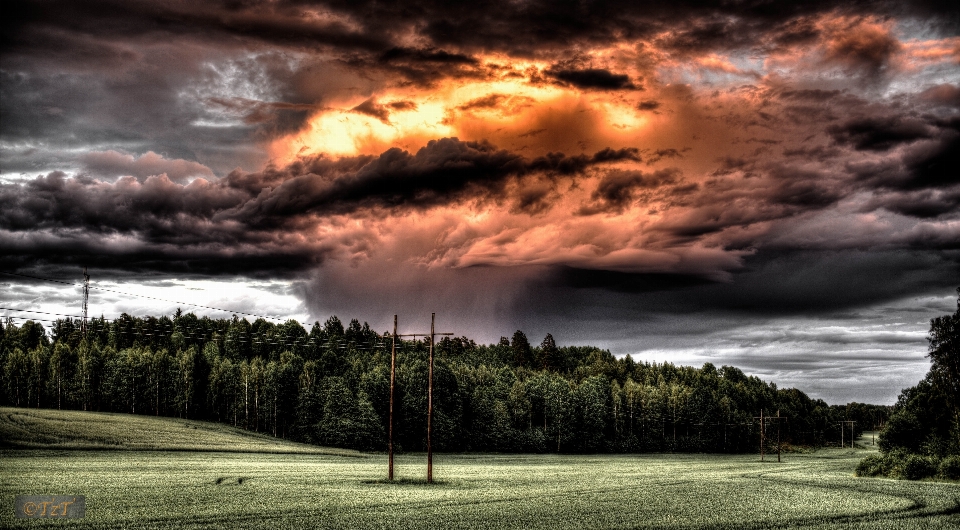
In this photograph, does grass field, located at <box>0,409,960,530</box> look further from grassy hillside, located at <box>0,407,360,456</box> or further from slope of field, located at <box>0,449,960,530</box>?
grassy hillside, located at <box>0,407,360,456</box>

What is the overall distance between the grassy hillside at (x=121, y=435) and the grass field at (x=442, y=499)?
18.5m

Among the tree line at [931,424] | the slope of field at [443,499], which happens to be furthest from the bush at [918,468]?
the slope of field at [443,499]

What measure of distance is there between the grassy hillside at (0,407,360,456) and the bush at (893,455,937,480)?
75193 millimetres

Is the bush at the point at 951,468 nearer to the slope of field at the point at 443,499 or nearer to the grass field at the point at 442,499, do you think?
the slope of field at the point at 443,499

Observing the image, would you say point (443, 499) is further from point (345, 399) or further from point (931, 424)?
point (345, 399)

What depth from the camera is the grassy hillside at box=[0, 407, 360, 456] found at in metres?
95.4

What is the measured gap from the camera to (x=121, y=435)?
10488 centimetres

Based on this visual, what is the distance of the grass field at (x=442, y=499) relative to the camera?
39.3 metres

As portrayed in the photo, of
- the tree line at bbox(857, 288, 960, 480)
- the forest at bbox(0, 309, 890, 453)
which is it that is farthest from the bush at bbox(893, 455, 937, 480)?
the forest at bbox(0, 309, 890, 453)

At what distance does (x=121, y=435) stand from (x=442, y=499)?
73737mm

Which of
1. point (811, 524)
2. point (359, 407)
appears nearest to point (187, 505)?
point (811, 524)

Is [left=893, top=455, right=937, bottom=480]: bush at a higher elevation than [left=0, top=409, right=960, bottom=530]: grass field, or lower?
lower

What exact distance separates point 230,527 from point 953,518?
40.0 metres

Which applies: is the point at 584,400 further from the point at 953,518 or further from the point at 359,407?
the point at 953,518
